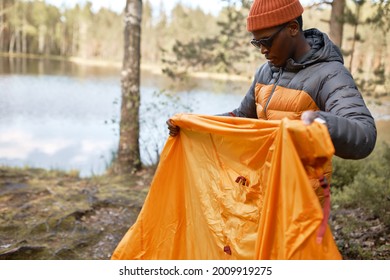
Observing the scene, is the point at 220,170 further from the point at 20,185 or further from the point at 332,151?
the point at 20,185

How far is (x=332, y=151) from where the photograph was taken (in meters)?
1.60

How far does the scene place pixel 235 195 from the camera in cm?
Answer: 242

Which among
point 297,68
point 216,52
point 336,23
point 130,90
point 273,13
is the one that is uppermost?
point 336,23

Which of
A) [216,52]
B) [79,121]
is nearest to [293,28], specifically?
Result: [216,52]

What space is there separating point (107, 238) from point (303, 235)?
3.45 m

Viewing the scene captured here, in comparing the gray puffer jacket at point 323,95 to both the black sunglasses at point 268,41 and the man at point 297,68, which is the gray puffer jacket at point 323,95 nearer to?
the man at point 297,68

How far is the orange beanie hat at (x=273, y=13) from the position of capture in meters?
2.11

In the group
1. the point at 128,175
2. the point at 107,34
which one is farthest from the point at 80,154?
the point at 107,34

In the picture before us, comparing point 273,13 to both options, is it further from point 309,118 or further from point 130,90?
point 130,90

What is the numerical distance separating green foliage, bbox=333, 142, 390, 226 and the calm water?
3.46 m

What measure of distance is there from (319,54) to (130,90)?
5735 mm

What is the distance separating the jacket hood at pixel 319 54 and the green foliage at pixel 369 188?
315 centimetres

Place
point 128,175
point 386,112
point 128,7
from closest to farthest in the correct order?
point 128,7 → point 128,175 → point 386,112
